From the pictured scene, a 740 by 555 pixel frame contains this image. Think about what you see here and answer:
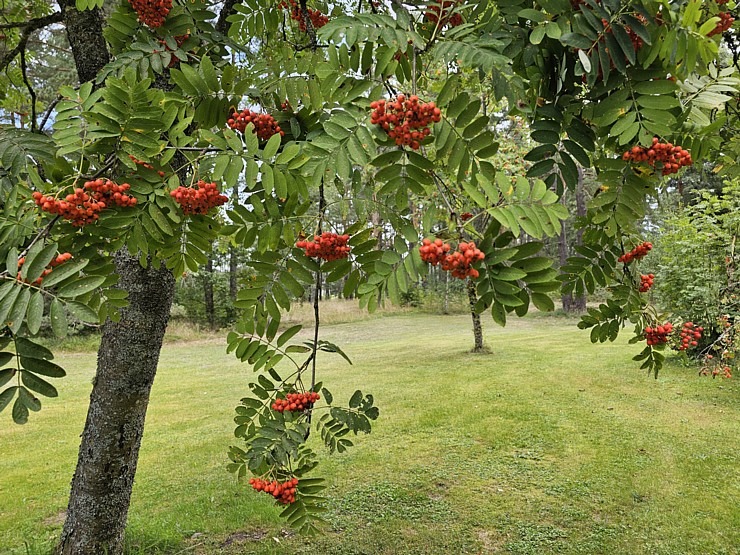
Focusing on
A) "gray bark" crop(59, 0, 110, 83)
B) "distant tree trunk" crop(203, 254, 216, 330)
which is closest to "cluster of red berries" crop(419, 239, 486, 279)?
"gray bark" crop(59, 0, 110, 83)

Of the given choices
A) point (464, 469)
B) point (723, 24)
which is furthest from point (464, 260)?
point (464, 469)

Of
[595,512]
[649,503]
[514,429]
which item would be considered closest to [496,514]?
[595,512]

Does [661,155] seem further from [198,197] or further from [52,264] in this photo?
[52,264]

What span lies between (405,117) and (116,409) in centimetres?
261

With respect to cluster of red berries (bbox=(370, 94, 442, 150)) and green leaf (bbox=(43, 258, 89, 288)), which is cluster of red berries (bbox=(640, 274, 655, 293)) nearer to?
cluster of red berries (bbox=(370, 94, 442, 150))

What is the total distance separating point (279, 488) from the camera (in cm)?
192

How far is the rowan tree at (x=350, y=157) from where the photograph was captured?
119cm

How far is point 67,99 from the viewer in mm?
1822

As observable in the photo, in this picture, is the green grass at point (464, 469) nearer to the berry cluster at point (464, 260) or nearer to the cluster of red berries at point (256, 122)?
the cluster of red berries at point (256, 122)

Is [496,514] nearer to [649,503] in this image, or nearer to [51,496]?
[649,503]

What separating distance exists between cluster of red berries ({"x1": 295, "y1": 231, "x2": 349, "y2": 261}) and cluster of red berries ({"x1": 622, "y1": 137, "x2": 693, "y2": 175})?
0.85 meters

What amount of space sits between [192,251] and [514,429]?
17.6 ft

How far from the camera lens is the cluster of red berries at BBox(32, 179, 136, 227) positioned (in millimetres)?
1269

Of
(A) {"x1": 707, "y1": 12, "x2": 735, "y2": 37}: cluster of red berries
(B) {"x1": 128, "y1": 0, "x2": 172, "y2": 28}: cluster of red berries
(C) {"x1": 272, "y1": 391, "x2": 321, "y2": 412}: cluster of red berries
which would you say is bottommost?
(C) {"x1": 272, "y1": 391, "x2": 321, "y2": 412}: cluster of red berries
